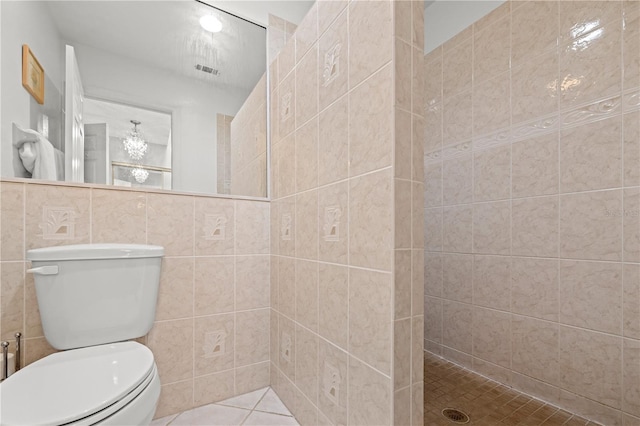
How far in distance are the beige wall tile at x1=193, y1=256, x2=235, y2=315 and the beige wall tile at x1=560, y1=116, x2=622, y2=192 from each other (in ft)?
5.46

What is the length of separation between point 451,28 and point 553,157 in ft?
3.73

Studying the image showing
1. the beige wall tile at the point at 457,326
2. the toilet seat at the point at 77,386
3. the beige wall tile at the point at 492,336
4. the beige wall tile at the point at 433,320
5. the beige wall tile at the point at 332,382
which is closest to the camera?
the toilet seat at the point at 77,386

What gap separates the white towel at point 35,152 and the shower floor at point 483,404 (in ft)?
6.14

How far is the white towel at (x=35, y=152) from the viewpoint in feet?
3.67

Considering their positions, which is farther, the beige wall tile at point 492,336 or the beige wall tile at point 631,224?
the beige wall tile at point 492,336

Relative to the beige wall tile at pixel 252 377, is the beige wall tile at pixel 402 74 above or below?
above

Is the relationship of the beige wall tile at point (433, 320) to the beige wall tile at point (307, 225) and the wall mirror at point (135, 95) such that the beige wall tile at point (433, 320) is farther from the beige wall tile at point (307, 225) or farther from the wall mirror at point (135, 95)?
the wall mirror at point (135, 95)

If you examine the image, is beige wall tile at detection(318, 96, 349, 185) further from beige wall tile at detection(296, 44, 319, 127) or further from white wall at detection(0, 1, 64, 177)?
white wall at detection(0, 1, 64, 177)

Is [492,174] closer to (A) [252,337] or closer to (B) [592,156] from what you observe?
(B) [592,156]

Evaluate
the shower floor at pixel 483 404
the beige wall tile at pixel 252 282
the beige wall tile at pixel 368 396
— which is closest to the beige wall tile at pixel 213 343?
the beige wall tile at pixel 252 282

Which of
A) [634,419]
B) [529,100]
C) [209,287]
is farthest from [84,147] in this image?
[634,419]

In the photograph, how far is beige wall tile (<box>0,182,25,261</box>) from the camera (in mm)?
1081

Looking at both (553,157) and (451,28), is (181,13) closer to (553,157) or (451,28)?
(451,28)

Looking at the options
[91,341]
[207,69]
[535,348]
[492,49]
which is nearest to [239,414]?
[91,341]
